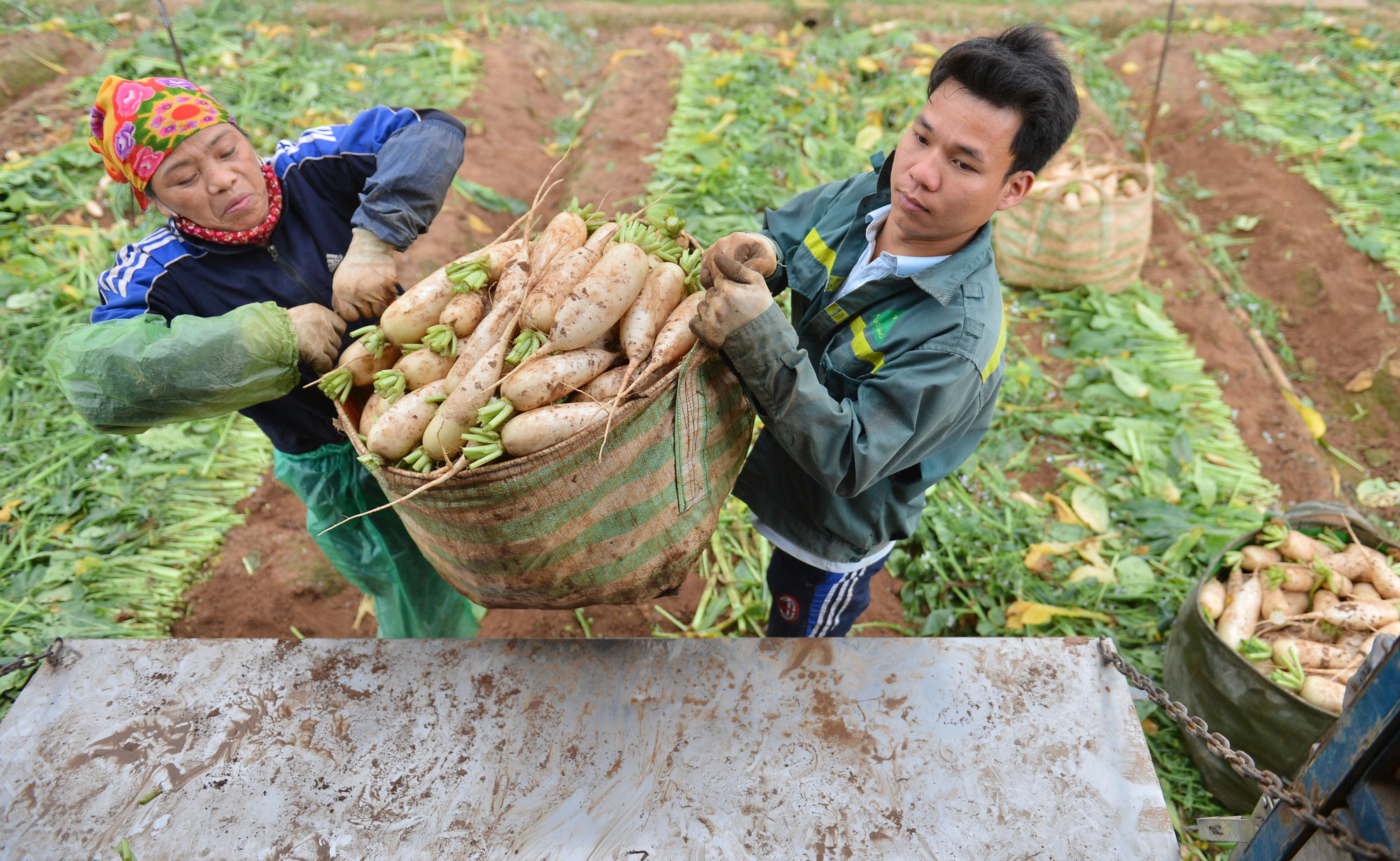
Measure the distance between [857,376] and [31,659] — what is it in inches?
98.5

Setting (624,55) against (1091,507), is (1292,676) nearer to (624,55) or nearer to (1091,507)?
(1091,507)

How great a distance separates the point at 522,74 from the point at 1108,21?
7155mm

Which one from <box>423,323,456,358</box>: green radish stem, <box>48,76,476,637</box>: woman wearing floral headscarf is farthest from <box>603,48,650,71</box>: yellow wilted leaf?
<box>423,323,456,358</box>: green radish stem

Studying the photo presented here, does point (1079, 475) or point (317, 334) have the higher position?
point (317, 334)

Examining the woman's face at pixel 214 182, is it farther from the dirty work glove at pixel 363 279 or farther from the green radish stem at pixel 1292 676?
the green radish stem at pixel 1292 676

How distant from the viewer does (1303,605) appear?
3150mm

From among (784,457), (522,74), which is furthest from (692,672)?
(522,74)

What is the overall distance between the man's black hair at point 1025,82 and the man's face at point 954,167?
0.02 metres

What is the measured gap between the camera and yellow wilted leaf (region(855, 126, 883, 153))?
259 inches

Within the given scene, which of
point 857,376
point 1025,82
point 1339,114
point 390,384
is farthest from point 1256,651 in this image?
point 1339,114

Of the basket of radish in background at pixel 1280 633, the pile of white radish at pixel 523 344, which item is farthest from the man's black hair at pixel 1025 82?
the basket of radish in background at pixel 1280 633

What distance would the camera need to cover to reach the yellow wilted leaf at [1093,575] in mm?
3641

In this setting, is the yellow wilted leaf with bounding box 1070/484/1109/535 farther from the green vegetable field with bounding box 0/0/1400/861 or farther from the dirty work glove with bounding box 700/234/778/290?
the dirty work glove with bounding box 700/234/778/290

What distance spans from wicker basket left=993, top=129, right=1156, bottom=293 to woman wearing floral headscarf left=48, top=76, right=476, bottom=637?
14.0 ft
